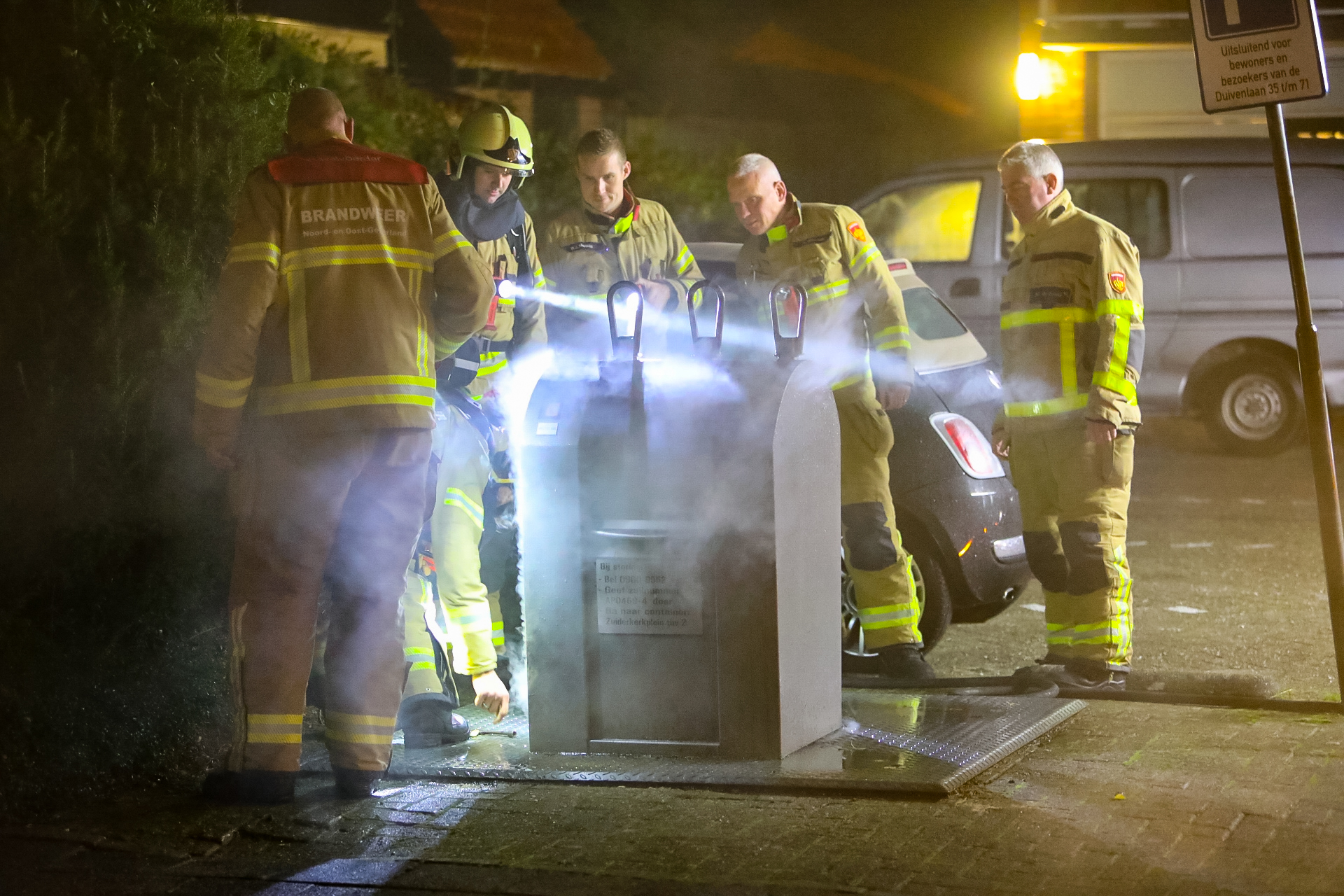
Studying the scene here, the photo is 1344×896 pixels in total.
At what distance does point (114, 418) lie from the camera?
187 inches

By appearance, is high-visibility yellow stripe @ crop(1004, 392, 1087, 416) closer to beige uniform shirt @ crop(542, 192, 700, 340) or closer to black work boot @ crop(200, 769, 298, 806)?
beige uniform shirt @ crop(542, 192, 700, 340)

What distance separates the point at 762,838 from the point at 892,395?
2.33m

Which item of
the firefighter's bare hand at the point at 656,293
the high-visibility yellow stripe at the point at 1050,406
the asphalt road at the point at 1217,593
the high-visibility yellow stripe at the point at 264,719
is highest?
the firefighter's bare hand at the point at 656,293

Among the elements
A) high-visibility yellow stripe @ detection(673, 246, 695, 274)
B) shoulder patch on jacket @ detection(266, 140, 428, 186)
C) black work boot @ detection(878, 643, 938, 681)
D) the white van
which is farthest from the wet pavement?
the white van

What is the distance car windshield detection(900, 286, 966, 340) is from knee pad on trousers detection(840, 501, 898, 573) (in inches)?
42.5

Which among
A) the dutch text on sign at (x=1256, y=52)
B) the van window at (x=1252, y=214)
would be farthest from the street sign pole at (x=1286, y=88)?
the van window at (x=1252, y=214)

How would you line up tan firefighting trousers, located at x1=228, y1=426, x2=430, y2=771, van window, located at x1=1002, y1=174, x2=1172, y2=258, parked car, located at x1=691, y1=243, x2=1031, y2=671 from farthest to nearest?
van window, located at x1=1002, y1=174, x2=1172, y2=258 → parked car, located at x1=691, y1=243, x2=1031, y2=671 → tan firefighting trousers, located at x1=228, y1=426, x2=430, y2=771

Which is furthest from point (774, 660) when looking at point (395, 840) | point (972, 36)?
point (972, 36)

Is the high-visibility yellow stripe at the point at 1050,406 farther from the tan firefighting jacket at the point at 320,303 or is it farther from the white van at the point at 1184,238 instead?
the white van at the point at 1184,238

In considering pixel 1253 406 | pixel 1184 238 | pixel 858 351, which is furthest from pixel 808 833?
pixel 1253 406

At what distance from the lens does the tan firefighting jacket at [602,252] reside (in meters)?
5.87

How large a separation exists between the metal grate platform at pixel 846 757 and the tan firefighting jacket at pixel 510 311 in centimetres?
126

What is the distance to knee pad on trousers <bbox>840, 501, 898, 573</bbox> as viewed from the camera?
19.3 feet

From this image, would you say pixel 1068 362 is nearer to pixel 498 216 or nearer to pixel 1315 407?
pixel 1315 407
